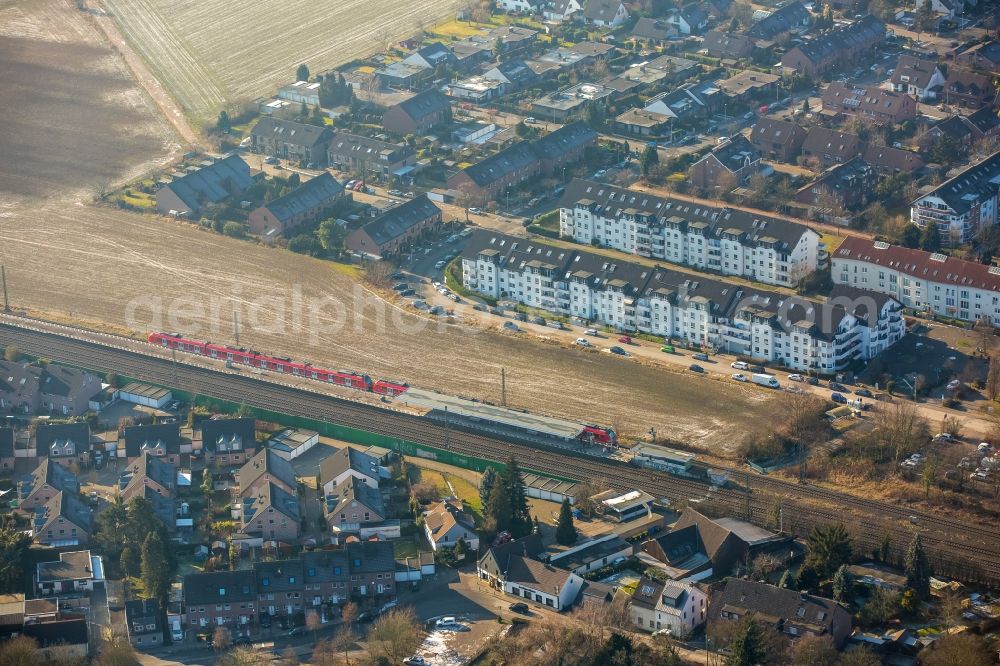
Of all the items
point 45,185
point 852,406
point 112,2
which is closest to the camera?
point 852,406

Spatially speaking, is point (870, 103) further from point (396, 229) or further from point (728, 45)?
point (396, 229)

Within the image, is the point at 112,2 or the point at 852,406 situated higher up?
the point at 112,2

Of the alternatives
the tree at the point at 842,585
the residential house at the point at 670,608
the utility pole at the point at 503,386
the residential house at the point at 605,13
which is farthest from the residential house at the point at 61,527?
the residential house at the point at 605,13

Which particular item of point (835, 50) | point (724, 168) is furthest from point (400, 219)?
point (835, 50)

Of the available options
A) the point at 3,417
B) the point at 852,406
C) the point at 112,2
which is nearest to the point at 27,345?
the point at 3,417

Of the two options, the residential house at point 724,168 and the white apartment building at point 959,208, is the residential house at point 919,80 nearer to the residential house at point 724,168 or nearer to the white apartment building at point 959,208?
the residential house at point 724,168

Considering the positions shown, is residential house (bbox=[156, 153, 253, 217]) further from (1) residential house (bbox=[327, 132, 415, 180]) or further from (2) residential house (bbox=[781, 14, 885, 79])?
(2) residential house (bbox=[781, 14, 885, 79])

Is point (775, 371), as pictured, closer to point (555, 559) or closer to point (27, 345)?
point (555, 559)
